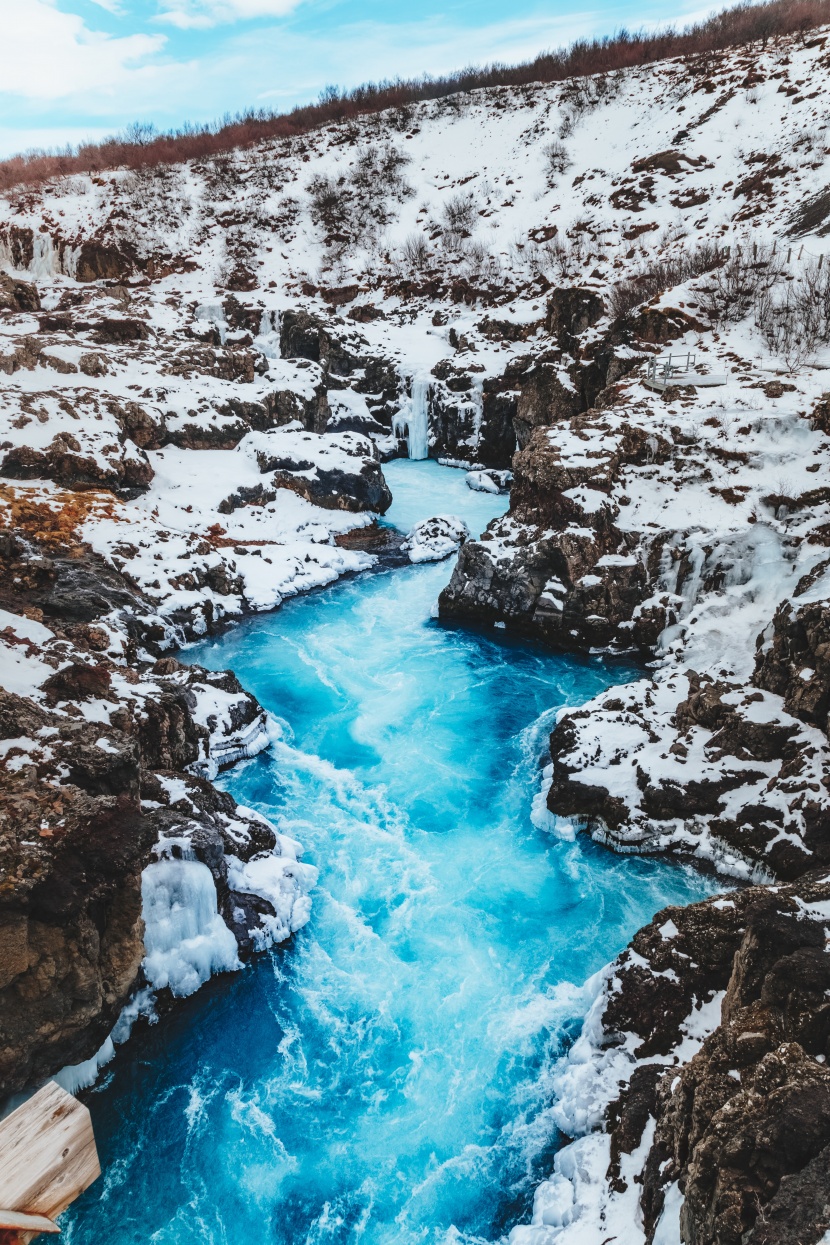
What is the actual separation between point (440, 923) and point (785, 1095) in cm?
781

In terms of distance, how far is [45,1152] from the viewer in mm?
1643

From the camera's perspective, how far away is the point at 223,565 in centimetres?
2325

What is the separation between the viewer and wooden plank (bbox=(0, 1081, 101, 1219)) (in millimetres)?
1627

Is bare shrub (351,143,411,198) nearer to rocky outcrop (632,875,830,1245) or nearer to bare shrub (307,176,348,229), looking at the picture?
bare shrub (307,176,348,229)

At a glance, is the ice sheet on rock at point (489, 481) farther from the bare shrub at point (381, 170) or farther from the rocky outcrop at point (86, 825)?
the bare shrub at point (381, 170)

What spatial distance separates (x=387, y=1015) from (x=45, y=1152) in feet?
32.8

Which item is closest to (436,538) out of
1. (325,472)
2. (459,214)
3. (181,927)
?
(325,472)

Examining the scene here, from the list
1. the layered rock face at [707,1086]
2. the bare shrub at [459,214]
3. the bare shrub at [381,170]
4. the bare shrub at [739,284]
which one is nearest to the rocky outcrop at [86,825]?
the layered rock face at [707,1086]

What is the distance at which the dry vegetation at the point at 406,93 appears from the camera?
5662cm

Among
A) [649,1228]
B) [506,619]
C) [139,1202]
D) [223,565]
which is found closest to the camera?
[649,1228]

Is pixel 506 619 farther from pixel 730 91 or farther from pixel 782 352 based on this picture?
pixel 730 91

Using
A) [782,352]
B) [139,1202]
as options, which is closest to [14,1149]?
[139,1202]

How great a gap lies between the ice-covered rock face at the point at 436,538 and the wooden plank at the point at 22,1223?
25.4m

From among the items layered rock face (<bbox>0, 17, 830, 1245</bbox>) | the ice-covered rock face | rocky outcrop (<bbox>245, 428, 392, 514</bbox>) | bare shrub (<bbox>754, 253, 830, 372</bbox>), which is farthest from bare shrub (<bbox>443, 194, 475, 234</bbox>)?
the ice-covered rock face
